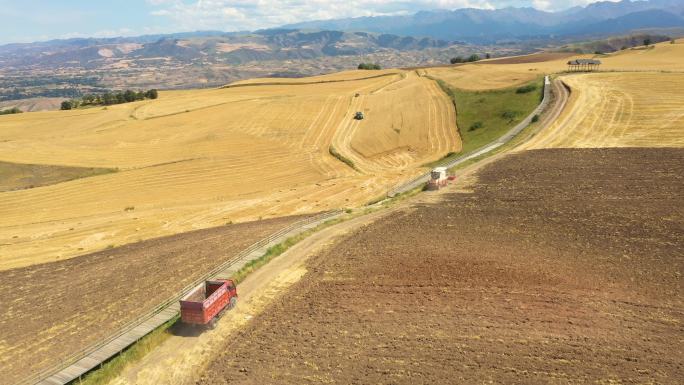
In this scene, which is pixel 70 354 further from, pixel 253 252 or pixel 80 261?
pixel 80 261

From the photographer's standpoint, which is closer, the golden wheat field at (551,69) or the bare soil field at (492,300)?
the bare soil field at (492,300)

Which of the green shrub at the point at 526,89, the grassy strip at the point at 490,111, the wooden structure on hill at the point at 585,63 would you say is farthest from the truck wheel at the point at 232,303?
the wooden structure on hill at the point at 585,63

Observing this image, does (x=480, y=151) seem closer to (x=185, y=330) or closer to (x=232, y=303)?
(x=232, y=303)

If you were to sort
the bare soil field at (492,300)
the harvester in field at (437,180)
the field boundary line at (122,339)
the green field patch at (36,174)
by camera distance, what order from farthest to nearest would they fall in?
the green field patch at (36,174) < the harvester in field at (437,180) < the field boundary line at (122,339) < the bare soil field at (492,300)

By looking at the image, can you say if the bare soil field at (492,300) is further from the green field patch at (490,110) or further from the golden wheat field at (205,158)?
the green field patch at (490,110)

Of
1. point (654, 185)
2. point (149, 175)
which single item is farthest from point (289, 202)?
point (654, 185)

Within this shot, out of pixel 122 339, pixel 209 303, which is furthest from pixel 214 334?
pixel 122 339
